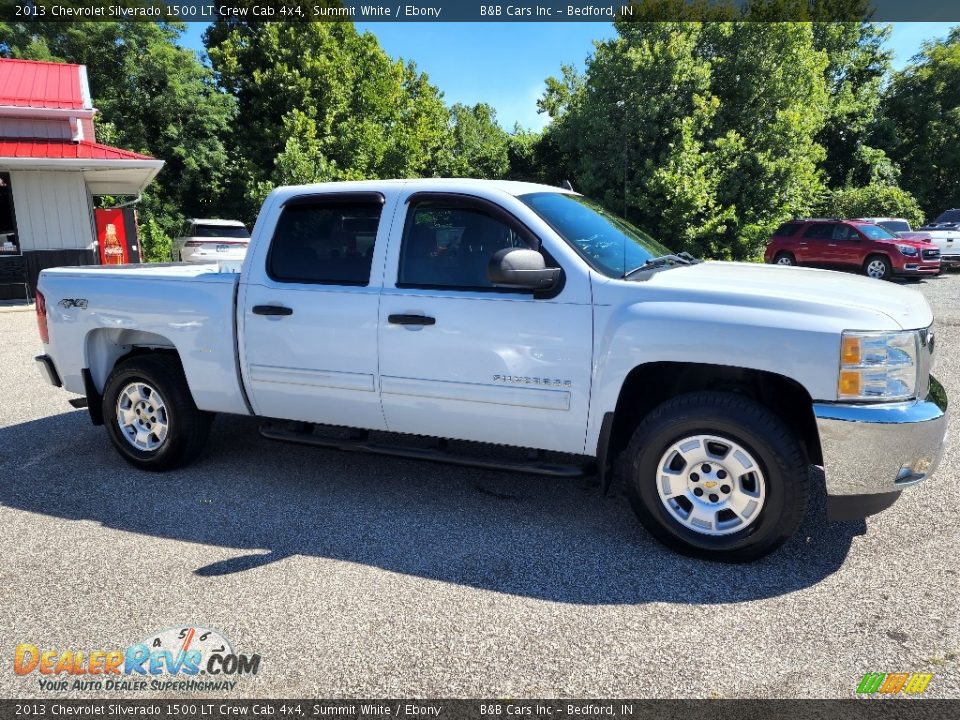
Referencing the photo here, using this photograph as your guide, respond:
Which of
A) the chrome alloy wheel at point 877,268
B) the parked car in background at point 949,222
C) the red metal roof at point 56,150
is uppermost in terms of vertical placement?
the red metal roof at point 56,150

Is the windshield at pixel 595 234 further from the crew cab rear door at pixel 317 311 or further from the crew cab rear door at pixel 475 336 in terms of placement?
the crew cab rear door at pixel 317 311

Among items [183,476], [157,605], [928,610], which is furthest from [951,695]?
[183,476]

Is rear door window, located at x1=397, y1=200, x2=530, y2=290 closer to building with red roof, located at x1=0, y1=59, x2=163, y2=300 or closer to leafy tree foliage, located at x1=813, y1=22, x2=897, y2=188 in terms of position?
building with red roof, located at x1=0, y1=59, x2=163, y2=300

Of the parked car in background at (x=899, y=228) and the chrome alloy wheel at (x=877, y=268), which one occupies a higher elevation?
the parked car in background at (x=899, y=228)

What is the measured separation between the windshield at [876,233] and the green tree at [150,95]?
904 inches

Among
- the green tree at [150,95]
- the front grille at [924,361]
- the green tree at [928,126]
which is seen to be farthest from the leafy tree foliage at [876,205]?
the front grille at [924,361]

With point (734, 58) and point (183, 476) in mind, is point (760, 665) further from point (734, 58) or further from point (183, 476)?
point (734, 58)

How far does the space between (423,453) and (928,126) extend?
42794 millimetres

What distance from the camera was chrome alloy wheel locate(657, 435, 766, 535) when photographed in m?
3.58

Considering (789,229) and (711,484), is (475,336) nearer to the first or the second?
(711,484)

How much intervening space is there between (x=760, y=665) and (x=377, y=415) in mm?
2449

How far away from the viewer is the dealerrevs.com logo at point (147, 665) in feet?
9.30

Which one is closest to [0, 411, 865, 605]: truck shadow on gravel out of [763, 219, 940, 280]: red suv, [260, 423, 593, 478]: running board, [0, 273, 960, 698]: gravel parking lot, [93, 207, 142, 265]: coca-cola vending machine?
[0, 273, 960, 698]: gravel parking lot

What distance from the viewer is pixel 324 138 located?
30.0m
